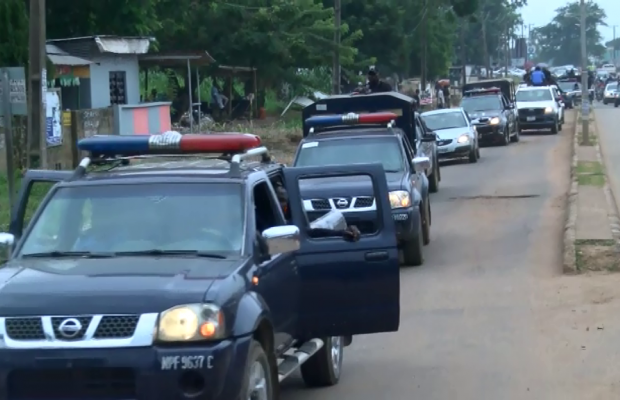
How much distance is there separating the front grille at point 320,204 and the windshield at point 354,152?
166 centimetres

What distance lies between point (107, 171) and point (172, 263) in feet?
4.27

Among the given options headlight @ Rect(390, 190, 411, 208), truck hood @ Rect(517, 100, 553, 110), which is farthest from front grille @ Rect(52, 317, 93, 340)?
truck hood @ Rect(517, 100, 553, 110)

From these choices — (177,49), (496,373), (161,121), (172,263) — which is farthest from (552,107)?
(172,263)

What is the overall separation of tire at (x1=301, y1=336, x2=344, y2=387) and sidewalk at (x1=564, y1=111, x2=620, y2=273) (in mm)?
5869

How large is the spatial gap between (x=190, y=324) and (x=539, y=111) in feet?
136

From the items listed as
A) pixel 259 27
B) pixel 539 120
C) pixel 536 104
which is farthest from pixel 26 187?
pixel 536 104

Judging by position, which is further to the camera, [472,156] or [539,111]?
[539,111]

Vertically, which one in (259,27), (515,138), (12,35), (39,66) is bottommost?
(515,138)

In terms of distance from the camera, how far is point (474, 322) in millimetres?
11453

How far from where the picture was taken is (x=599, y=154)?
111ft

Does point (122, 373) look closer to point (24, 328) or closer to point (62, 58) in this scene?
point (24, 328)

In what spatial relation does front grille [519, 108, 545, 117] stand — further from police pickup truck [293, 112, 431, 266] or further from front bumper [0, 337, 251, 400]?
front bumper [0, 337, 251, 400]

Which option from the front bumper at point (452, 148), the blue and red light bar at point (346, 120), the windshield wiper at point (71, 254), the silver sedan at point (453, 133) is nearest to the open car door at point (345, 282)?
the windshield wiper at point (71, 254)

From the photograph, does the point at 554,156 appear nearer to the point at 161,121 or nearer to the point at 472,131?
the point at 472,131
